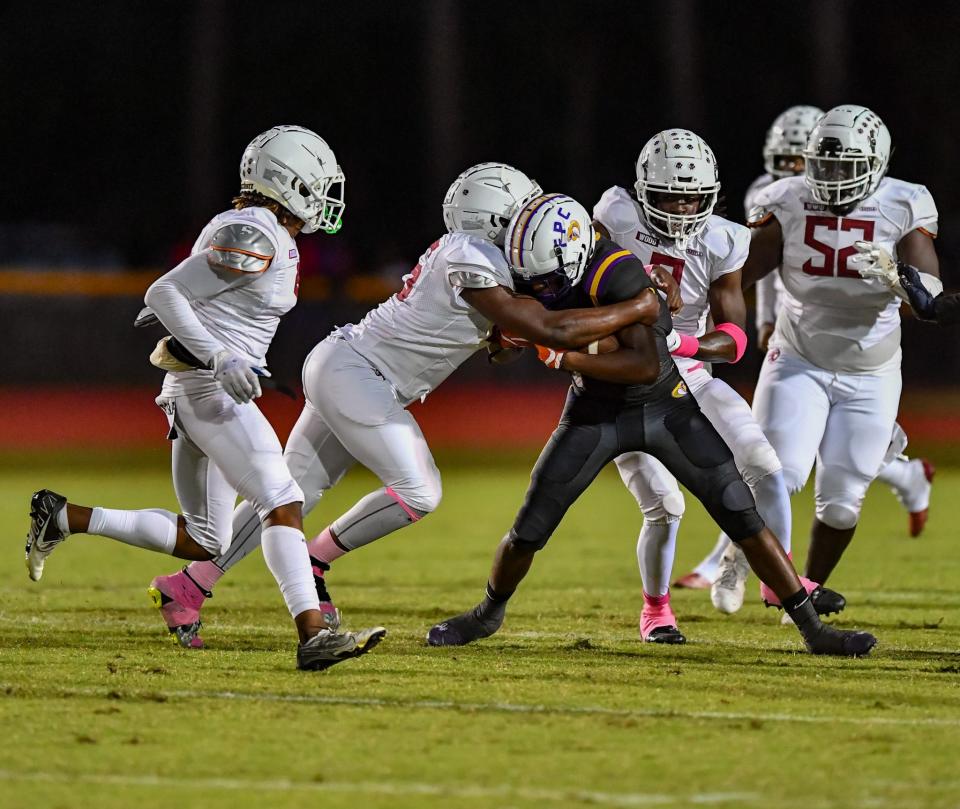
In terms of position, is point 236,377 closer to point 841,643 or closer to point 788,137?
point 841,643

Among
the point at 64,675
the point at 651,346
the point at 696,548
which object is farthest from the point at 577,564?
the point at 64,675

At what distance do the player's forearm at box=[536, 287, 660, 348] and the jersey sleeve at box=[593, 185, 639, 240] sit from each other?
3.34ft

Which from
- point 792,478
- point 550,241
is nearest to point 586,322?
point 550,241

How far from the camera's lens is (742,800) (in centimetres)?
358

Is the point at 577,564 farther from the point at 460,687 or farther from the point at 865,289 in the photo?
the point at 460,687

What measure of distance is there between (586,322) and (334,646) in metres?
1.35

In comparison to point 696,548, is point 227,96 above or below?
above

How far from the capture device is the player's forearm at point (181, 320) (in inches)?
210

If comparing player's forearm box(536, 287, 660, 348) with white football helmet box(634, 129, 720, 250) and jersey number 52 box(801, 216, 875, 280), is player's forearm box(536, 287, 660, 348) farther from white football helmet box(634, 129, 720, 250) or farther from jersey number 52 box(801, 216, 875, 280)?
jersey number 52 box(801, 216, 875, 280)

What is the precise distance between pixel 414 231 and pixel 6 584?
15.9m

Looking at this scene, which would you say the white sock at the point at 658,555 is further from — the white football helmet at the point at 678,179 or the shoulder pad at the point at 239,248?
the shoulder pad at the point at 239,248

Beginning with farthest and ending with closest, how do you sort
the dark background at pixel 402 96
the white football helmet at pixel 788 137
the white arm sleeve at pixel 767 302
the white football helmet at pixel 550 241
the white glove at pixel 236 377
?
the dark background at pixel 402 96, the white football helmet at pixel 788 137, the white arm sleeve at pixel 767 302, the white football helmet at pixel 550 241, the white glove at pixel 236 377

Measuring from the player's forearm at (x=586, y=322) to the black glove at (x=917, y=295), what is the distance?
1.35 m

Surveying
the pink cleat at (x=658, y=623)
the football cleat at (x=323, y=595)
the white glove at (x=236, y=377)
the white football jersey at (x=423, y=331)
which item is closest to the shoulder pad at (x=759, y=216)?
the white football jersey at (x=423, y=331)
